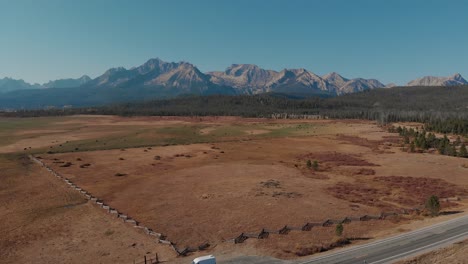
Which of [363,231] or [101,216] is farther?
[101,216]

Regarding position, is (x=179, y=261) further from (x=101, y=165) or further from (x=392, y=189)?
(x=101, y=165)

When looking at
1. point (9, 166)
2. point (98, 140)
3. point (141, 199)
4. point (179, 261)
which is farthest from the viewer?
point (98, 140)

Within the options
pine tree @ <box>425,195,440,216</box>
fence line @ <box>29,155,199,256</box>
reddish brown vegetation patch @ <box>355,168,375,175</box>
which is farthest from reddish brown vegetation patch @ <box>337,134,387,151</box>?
fence line @ <box>29,155,199,256</box>

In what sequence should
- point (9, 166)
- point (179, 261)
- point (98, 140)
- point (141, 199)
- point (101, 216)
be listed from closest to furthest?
point (179, 261), point (101, 216), point (141, 199), point (9, 166), point (98, 140)

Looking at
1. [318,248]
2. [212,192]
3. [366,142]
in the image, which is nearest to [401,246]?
[318,248]

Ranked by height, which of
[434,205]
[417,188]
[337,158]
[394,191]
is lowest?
[394,191]

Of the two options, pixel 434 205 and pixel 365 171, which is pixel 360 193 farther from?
pixel 365 171

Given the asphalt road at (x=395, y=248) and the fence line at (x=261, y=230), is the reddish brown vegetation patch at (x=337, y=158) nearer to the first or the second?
the fence line at (x=261, y=230)

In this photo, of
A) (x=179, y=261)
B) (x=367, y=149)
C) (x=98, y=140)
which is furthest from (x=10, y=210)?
(x=367, y=149)
